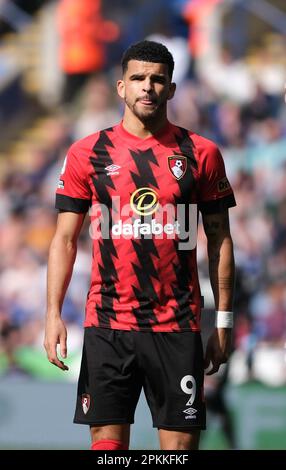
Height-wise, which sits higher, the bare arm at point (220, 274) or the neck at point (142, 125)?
the neck at point (142, 125)

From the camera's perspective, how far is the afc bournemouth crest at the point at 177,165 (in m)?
5.50

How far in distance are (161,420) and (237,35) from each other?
30.8ft

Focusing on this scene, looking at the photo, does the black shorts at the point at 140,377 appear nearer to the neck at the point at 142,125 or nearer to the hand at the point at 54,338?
the hand at the point at 54,338

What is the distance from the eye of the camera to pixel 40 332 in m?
12.2

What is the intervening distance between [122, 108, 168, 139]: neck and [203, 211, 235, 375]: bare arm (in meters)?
0.49

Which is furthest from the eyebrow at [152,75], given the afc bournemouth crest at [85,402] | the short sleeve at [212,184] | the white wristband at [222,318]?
the afc bournemouth crest at [85,402]

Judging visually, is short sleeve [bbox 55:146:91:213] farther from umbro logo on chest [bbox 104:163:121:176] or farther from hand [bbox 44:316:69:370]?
hand [bbox 44:316:69:370]

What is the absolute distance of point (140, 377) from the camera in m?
5.49

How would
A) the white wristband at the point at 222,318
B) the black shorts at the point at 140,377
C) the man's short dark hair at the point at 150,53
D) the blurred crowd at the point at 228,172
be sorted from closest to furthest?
the black shorts at the point at 140,377
the man's short dark hair at the point at 150,53
the white wristband at the point at 222,318
the blurred crowd at the point at 228,172

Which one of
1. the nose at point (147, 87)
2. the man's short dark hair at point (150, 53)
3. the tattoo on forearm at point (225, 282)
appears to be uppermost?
the man's short dark hair at point (150, 53)

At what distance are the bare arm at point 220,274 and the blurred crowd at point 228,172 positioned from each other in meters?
5.57

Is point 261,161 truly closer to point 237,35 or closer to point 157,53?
point 237,35

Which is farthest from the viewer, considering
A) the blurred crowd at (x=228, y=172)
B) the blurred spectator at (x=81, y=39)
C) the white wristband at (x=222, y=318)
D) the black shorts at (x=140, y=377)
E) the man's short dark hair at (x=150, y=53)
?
the blurred spectator at (x=81, y=39)

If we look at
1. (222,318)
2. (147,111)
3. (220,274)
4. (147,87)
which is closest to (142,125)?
(147,111)
